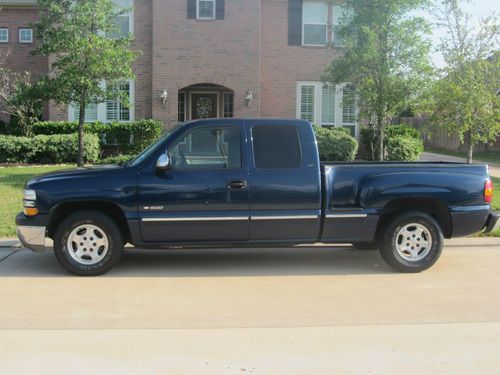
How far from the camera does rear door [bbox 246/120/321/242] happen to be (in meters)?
7.09

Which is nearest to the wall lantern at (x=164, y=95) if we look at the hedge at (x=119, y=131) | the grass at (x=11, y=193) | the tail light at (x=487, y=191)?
the hedge at (x=119, y=131)

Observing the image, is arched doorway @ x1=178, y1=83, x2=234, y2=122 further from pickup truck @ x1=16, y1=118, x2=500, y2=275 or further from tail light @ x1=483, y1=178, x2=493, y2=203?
tail light @ x1=483, y1=178, x2=493, y2=203

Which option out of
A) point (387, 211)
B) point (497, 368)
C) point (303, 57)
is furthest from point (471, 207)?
point (303, 57)

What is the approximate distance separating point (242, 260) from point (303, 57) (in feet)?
46.4

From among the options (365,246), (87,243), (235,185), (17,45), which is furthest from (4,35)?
(365,246)

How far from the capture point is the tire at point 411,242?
7.36 metres

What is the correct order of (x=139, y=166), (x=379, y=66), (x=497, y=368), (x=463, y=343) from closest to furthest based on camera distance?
(x=497, y=368) < (x=463, y=343) < (x=139, y=166) < (x=379, y=66)

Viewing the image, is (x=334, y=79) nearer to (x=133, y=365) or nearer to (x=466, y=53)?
(x=466, y=53)

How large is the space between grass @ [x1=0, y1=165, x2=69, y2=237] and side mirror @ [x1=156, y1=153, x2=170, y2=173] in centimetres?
361

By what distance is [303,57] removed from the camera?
824 inches

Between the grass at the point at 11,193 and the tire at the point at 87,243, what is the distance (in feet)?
8.81

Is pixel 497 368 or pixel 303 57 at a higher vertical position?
pixel 303 57

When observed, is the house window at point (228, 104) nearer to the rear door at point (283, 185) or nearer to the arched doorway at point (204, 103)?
the arched doorway at point (204, 103)

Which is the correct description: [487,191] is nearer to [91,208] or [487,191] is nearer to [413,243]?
[413,243]
